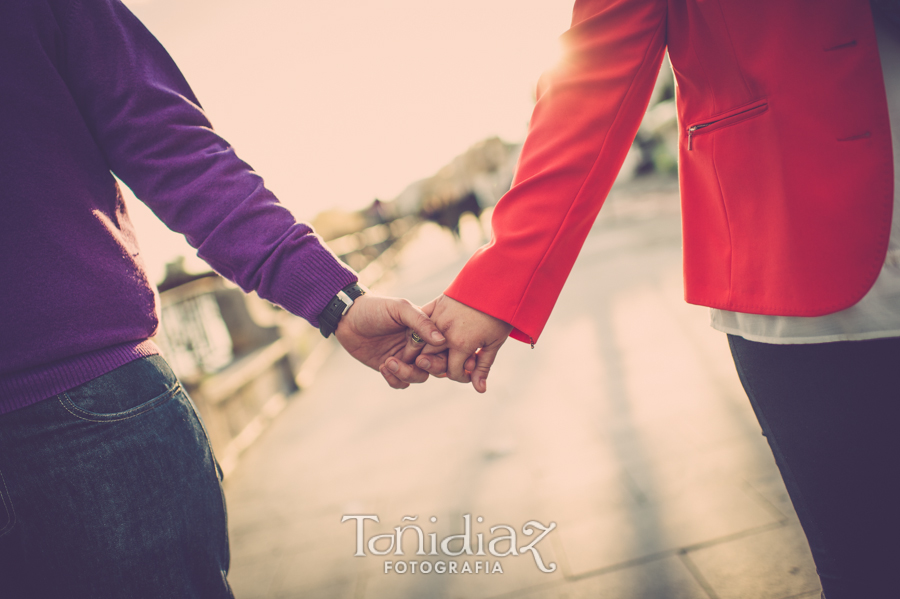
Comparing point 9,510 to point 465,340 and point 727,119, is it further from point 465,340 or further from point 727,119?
point 727,119

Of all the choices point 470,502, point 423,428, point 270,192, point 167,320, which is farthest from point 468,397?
point 167,320

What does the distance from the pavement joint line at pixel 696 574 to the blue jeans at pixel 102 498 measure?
174 centimetres

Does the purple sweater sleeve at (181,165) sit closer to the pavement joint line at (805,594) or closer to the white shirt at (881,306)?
the white shirt at (881,306)

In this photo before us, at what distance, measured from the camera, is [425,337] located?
4.45 feet

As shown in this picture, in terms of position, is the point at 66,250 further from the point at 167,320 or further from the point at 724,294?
the point at 167,320

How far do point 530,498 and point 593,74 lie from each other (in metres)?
2.10

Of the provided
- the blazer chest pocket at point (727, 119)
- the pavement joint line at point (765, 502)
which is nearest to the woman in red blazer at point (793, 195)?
the blazer chest pocket at point (727, 119)

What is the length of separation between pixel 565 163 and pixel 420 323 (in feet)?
1.95

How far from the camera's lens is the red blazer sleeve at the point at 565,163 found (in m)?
1.12

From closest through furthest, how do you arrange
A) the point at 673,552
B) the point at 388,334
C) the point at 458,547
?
the point at 388,334 → the point at 673,552 → the point at 458,547

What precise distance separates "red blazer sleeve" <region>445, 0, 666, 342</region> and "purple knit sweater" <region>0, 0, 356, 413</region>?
1.69 feet

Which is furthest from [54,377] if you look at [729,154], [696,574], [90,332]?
[696,574]

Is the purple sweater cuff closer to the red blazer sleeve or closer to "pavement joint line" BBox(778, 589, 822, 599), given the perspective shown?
the red blazer sleeve

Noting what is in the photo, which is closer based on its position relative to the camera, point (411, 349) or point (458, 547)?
point (411, 349)
